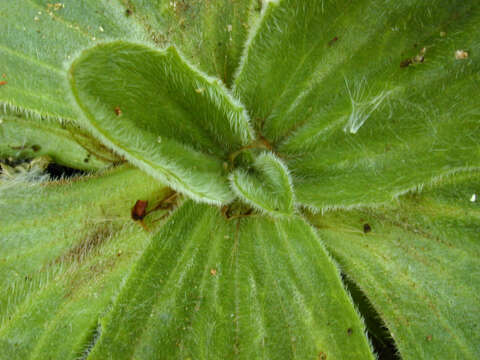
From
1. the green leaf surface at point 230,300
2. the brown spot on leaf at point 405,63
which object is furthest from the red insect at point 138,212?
the brown spot on leaf at point 405,63

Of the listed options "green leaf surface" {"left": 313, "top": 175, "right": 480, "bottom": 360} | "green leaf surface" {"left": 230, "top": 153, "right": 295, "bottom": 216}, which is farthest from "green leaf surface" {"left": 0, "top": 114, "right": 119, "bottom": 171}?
"green leaf surface" {"left": 313, "top": 175, "right": 480, "bottom": 360}

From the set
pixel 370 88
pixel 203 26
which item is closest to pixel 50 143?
pixel 203 26

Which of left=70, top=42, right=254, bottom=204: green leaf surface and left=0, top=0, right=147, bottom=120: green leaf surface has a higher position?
left=0, top=0, right=147, bottom=120: green leaf surface

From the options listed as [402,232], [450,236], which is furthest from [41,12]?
[450,236]

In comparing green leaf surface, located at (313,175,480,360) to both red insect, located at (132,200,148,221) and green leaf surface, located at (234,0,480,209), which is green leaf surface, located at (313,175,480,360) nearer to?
green leaf surface, located at (234,0,480,209)

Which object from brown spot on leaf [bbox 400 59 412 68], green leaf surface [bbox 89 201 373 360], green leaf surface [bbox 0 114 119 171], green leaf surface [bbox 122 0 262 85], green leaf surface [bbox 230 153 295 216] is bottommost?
green leaf surface [bbox 89 201 373 360]

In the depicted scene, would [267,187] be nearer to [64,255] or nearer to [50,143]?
[64,255]

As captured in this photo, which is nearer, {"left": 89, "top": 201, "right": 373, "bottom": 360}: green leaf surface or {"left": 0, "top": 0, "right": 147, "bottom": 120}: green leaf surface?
{"left": 89, "top": 201, "right": 373, "bottom": 360}: green leaf surface
